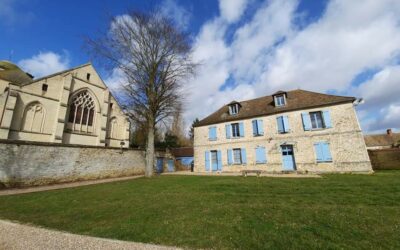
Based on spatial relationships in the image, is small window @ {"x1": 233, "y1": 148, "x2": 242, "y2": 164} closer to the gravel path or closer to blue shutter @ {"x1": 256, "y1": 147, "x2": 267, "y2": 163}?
blue shutter @ {"x1": 256, "y1": 147, "x2": 267, "y2": 163}

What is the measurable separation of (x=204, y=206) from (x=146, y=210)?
1665 mm

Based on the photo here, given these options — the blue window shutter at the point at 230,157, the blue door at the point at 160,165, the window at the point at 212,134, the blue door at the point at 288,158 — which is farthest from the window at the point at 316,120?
the blue door at the point at 160,165

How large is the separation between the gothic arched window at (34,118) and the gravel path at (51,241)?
50.5ft

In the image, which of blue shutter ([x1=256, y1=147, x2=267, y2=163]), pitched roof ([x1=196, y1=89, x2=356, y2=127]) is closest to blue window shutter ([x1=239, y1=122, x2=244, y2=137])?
pitched roof ([x1=196, y1=89, x2=356, y2=127])

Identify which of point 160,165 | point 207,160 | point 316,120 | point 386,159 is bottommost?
point 386,159

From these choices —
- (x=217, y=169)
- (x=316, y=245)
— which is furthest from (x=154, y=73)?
(x=316, y=245)

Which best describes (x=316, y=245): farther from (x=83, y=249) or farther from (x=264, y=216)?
(x=83, y=249)

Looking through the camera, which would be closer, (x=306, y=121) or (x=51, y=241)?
(x=51, y=241)

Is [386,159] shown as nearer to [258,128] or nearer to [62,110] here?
[258,128]

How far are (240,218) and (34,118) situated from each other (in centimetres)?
1930

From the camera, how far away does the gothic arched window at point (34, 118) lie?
51.9 feet

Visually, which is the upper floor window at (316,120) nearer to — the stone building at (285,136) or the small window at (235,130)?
the stone building at (285,136)

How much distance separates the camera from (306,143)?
585 inches

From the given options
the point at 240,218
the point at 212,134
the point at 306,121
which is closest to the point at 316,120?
the point at 306,121
